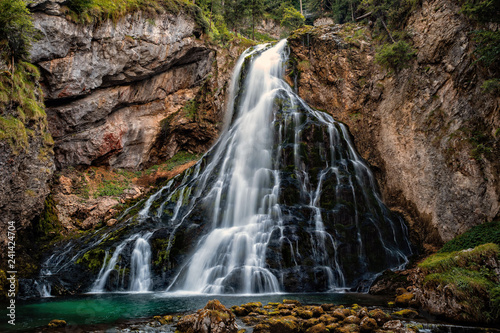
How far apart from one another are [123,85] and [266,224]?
1589 cm

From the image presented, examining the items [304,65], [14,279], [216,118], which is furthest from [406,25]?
[14,279]

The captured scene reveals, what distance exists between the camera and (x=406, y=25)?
18422 millimetres

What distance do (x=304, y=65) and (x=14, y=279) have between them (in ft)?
73.8

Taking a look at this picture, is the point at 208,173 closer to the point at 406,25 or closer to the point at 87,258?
the point at 87,258

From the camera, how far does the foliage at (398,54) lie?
16.8 meters

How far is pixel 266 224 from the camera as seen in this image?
14203mm

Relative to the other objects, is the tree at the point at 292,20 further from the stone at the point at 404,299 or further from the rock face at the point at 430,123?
the stone at the point at 404,299

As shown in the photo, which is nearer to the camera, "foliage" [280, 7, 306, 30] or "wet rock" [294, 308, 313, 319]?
"wet rock" [294, 308, 313, 319]

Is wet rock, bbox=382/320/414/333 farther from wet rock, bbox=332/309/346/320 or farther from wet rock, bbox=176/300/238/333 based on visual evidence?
wet rock, bbox=176/300/238/333

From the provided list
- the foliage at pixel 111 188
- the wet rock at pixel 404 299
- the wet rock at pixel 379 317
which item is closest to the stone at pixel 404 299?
the wet rock at pixel 404 299

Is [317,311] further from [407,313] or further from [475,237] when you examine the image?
[475,237]

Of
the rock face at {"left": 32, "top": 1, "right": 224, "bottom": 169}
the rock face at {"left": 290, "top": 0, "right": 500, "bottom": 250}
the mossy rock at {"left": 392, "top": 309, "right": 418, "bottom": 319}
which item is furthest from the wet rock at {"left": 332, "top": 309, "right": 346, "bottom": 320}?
the rock face at {"left": 32, "top": 1, "right": 224, "bottom": 169}

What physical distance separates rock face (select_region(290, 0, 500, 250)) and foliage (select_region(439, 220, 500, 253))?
2.03 ft

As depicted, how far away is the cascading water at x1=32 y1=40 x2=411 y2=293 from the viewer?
12.7m
